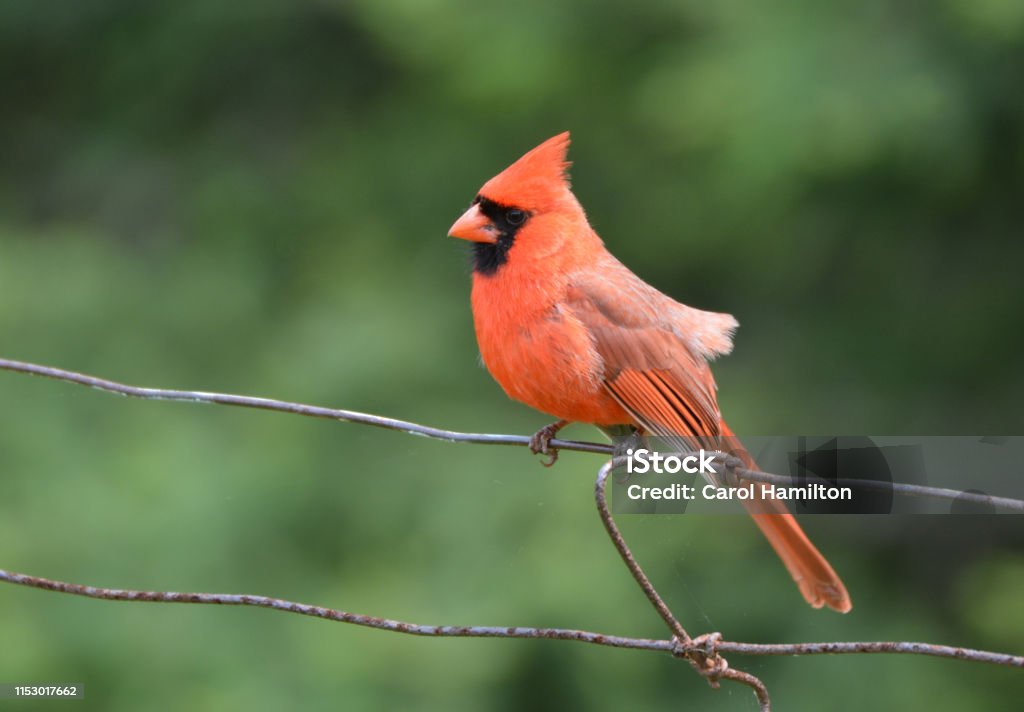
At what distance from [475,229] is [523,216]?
0.10 m

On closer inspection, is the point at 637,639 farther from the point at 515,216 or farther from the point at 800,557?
the point at 515,216

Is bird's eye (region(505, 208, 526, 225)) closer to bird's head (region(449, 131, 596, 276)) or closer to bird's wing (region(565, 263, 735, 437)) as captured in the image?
bird's head (region(449, 131, 596, 276))

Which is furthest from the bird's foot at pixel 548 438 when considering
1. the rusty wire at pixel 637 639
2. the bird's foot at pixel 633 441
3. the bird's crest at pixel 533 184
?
the rusty wire at pixel 637 639

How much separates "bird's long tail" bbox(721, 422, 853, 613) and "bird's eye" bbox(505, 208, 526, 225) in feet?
2.39

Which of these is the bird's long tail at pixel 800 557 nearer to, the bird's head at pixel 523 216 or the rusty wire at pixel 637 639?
the rusty wire at pixel 637 639

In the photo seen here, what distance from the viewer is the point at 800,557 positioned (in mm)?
2479

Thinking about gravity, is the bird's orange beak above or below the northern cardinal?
above

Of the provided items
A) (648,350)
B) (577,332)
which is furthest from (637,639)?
(648,350)

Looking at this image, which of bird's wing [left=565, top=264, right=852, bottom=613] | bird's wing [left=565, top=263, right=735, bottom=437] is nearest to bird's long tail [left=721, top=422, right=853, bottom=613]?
bird's wing [left=565, top=264, right=852, bottom=613]

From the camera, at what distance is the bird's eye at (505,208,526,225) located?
281 centimetres

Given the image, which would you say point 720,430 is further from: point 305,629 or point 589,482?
point 305,629

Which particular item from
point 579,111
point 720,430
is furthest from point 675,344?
point 579,111

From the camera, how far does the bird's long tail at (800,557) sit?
8.06 ft

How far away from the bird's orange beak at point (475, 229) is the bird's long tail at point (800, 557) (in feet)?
2.42
